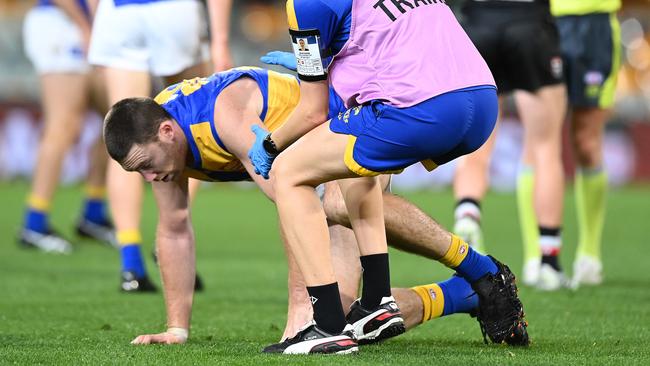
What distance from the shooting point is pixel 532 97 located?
7086 mm

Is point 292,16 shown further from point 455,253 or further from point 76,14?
point 76,14

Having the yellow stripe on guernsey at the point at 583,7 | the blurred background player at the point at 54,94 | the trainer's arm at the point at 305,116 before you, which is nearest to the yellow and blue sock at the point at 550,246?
the yellow stripe on guernsey at the point at 583,7

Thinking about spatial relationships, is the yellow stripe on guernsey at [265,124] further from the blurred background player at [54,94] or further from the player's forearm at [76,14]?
the blurred background player at [54,94]

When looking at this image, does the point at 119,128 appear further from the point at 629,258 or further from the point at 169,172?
the point at 629,258

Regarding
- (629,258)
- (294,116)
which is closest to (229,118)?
Answer: (294,116)

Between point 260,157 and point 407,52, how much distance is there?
643mm

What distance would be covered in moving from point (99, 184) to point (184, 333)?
5.28m

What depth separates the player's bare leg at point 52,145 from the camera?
30.6 ft

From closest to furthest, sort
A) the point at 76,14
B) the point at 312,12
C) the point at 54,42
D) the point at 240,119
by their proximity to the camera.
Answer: the point at 312,12, the point at 240,119, the point at 76,14, the point at 54,42

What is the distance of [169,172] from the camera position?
183 inches

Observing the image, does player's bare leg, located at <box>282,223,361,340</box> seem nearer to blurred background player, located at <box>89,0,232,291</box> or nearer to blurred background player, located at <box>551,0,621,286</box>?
blurred background player, located at <box>89,0,232,291</box>

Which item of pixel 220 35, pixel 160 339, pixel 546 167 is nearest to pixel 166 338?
pixel 160 339

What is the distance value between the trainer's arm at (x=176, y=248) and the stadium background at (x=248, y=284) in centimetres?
18

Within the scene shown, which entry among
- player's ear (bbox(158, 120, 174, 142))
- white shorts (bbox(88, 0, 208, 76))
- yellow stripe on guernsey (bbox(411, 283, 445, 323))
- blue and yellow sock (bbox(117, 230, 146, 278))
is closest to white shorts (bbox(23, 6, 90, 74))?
white shorts (bbox(88, 0, 208, 76))
